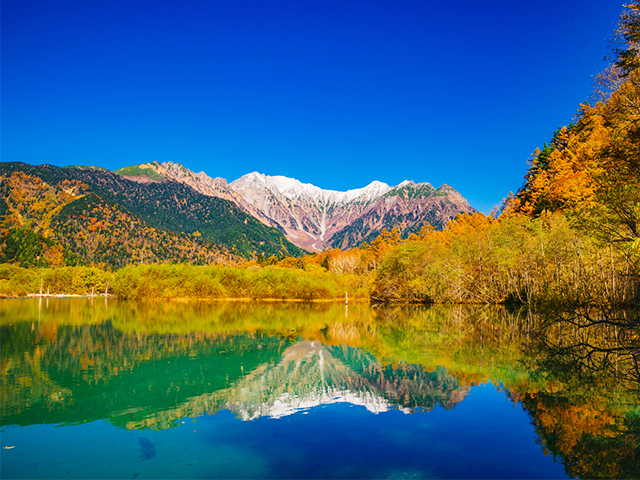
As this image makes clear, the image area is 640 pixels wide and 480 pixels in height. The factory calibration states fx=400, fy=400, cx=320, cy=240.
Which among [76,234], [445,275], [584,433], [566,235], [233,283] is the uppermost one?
[76,234]

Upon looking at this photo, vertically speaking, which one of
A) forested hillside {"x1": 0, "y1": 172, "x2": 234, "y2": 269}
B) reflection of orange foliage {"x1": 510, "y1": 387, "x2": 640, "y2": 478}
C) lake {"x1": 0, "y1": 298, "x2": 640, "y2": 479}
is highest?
forested hillside {"x1": 0, "y1": 172, "x2": 234, "y2": 269}

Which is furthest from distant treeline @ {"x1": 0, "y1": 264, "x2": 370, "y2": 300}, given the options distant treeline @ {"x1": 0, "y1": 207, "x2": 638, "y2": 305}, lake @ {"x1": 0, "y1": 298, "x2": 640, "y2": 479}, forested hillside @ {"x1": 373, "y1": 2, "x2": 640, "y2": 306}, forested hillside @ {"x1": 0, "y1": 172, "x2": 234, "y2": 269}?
forested hillside @ {"x1": 0, "y1": 172, "x2": 234, "y2": 269}

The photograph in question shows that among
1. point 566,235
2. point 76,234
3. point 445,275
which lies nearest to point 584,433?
point 566,235

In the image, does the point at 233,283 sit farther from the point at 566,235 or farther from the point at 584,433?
the point at 584,433

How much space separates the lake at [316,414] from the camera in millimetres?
5898

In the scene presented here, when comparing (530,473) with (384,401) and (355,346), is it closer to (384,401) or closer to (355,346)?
(384,401)

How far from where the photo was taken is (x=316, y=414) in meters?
8.35

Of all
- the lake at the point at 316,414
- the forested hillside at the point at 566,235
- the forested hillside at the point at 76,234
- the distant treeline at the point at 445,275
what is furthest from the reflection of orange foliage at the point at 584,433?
the forested hillside at the point at 76,234

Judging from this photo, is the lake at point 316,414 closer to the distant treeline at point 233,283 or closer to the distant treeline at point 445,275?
the distant treeline at point 445,275

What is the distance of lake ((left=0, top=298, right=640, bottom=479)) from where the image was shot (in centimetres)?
590

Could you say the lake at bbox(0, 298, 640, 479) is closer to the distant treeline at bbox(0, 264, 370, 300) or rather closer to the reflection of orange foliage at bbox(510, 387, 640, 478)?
the reflection of orange foliage at bbox(510, 387, 640, 478)

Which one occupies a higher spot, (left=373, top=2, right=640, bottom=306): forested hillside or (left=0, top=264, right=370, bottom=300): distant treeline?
(left=373, top=2, right=640, bottom=306): forested hillside

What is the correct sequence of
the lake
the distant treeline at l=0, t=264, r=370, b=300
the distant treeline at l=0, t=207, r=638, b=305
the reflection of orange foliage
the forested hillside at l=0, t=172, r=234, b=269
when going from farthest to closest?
the forested hillside at l=0, t=172, r=234, b=269 < the distant treeline at l=0, t=264, r=370, b=300 < the distant treeline at l=0, t=207, r=638, b=305 < the lake < the reflection of orange foliage

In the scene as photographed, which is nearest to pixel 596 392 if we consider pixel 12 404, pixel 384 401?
pixel 384 401
